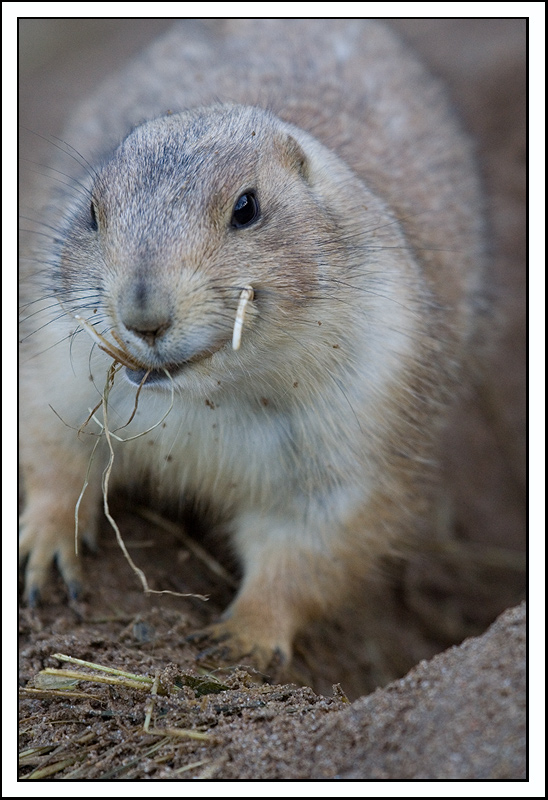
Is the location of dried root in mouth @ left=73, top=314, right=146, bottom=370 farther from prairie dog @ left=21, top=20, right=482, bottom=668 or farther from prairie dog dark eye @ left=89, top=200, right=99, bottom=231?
prairie dog dark eye @ left=89, top=200, right=99, bottom=231

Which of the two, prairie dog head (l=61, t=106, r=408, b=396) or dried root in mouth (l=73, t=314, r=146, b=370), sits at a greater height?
prairie dog head (l=61, t=106, r=408, b=396)

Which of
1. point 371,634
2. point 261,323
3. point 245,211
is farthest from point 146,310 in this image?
point 371,634

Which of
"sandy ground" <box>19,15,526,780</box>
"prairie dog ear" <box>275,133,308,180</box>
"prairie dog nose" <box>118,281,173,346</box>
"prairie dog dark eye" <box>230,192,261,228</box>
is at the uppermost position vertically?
"prairie dog ear" <box>275,133,308,180</box>

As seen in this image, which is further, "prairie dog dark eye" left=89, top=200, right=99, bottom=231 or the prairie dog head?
"prairie dog dark eye" left=89, top=200, right=99, bottom=231

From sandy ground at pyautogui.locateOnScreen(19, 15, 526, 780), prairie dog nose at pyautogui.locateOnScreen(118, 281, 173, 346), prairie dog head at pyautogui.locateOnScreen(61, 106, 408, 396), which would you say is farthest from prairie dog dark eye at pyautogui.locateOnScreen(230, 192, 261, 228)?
sandy ground at pyautogui.locateOnScreen(19, 15, 526, 780)

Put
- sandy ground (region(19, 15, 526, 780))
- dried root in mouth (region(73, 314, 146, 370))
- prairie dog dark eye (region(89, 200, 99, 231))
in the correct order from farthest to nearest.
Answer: prairie dog dark eye (region(89, 200, 99, 231)), dried root in mouth (region(73, 314, 146, 370)), sandy ground (region(19, 15, 526, 780))

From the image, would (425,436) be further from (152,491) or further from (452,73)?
(452,73)

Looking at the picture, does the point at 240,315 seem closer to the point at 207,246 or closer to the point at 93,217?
the point at 207,246

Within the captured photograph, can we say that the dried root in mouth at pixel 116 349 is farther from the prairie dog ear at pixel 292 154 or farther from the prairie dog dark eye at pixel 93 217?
the prairie dog ear at pixel 292 154
